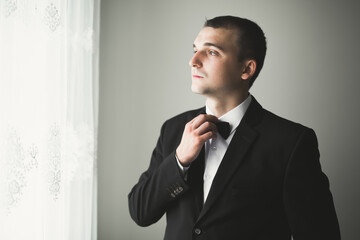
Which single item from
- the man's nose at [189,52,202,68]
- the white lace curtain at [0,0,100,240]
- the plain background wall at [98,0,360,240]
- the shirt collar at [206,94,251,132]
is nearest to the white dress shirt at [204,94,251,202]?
the shirt collar at [206,94,251,132]

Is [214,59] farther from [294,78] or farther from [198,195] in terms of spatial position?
[294,78]

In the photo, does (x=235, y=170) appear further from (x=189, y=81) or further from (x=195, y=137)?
(x=189, y=81)

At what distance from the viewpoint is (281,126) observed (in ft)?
4.15

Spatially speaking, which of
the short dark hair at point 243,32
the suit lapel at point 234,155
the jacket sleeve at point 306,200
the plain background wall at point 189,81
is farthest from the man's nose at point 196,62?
the plain background wall at point 189,81

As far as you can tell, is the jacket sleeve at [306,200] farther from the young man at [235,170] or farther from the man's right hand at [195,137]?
the man's right hand at [195,137]

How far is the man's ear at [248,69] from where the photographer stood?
1318 millimetres

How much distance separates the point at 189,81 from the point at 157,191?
41.9 inches

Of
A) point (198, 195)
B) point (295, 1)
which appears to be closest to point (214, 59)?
point (198, 195)

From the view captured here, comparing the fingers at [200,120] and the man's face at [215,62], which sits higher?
the man's face at [215,62]

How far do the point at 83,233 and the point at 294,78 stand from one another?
1446 mm

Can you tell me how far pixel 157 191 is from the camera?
4.07 ft

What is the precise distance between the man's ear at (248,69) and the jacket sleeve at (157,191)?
397 millimetres

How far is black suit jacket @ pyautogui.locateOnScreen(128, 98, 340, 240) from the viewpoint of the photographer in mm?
1162

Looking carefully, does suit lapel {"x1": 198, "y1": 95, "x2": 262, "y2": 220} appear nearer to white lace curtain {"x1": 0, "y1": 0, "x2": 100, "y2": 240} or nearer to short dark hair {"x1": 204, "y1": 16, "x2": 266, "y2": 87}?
short dark hair {"x1": 204, "y1": 16, "x2": 266, "y2": 87}
